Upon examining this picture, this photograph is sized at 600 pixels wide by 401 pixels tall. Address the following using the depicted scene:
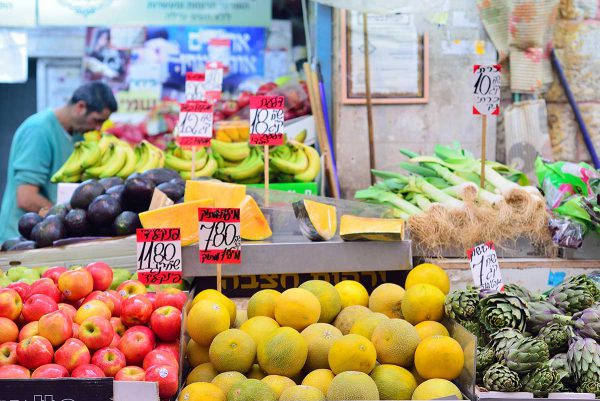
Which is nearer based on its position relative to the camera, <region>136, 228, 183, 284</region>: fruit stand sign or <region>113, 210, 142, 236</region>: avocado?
<region>136, 228, 183, 284</region>: fruit stand sign

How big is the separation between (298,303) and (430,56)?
154 inches

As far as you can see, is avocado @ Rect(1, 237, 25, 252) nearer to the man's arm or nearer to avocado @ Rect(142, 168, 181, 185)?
avocado @ Rect(142, 168, 181, 185)

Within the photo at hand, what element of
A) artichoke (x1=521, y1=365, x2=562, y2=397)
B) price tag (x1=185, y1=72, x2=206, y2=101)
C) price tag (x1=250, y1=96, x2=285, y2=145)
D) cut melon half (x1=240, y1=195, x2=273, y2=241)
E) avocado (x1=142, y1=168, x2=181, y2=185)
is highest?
price tag (x1=185, y1=72, x2=206, y2=101)

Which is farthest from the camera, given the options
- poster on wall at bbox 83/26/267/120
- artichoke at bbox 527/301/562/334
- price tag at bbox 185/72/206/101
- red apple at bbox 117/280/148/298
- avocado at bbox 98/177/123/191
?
poster on wall at bbox 83/26/267/120

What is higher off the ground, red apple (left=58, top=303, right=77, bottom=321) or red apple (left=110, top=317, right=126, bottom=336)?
red apple (left=58, top=303, right=77, bottom=321)

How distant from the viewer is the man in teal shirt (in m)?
5.09

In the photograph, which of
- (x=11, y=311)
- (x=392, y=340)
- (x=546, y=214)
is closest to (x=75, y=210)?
(x=11, y=311)

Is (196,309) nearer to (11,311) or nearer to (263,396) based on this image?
(263,396)

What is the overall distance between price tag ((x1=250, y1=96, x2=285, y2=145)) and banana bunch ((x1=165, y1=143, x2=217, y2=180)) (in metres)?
1.62

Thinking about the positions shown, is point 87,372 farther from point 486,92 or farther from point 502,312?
point 486,92

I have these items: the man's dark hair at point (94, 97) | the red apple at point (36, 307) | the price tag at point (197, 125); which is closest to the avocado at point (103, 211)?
the price tag at point (197, 125)

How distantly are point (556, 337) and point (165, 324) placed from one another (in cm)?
121

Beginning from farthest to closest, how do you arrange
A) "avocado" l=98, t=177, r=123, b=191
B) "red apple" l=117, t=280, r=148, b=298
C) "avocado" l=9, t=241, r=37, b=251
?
"avocado" l=98, t=177, r=123, b=191, "avocado" l=9, t=241, r=37, b=251, "red apple" l=117, t=280, r=148, b=298

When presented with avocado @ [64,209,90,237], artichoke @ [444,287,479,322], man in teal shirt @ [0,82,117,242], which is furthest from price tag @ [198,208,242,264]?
man in teal shirt @ [0,82,117,242]
